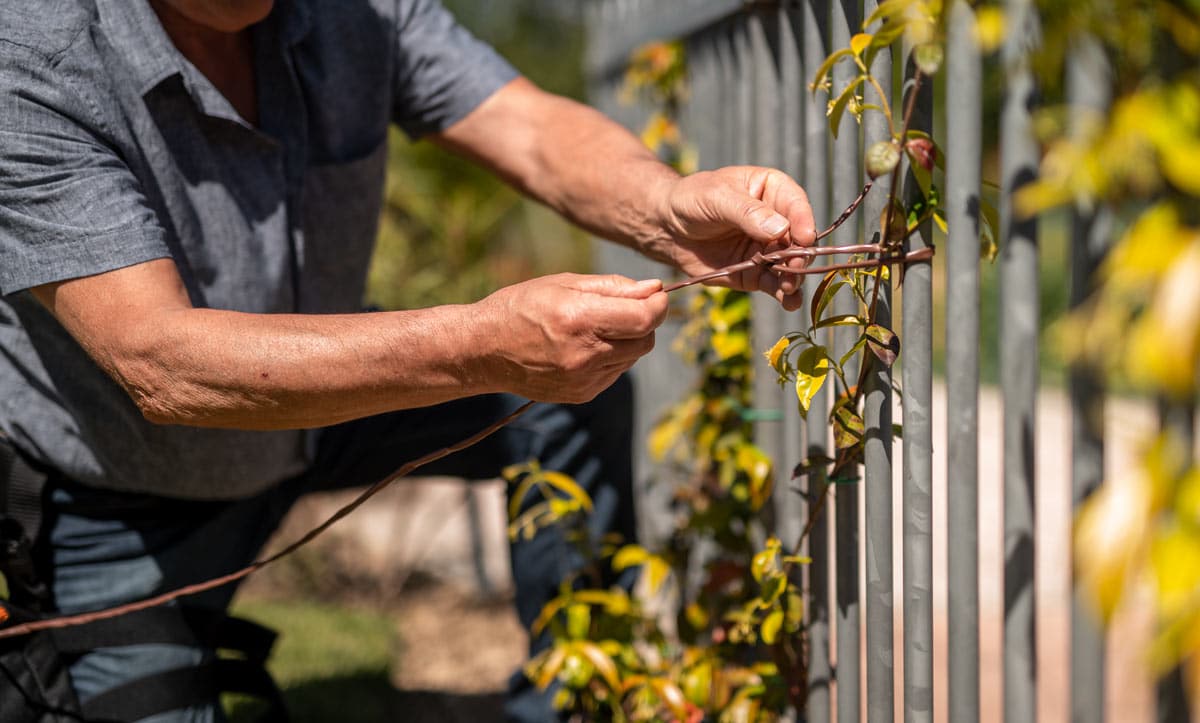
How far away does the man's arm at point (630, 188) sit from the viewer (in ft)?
4.87

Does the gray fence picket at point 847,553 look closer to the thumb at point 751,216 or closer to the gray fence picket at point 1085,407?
the thumb at point 751,216

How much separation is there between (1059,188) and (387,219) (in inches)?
127

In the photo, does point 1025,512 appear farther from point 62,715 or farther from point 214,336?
point 62,715

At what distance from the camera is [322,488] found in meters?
2.29

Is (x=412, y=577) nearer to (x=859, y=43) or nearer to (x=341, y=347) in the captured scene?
(x=341, y=347)

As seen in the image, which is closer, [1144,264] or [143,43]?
[1144,264]

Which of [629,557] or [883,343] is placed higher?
[883,343]

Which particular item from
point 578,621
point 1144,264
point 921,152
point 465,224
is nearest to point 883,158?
point 921,152

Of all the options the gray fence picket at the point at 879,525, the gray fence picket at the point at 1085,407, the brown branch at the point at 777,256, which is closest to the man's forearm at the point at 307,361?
the brown branch at the point at 777,256

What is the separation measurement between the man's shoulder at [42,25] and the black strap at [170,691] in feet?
3.41

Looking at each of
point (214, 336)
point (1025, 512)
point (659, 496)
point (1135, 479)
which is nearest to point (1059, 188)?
point (1135, 479)

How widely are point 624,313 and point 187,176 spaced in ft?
3.00

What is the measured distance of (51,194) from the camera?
1536 mm

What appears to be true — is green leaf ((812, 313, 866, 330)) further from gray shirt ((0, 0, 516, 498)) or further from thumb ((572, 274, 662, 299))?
gray shirt ((0, 0, 516, 498))
